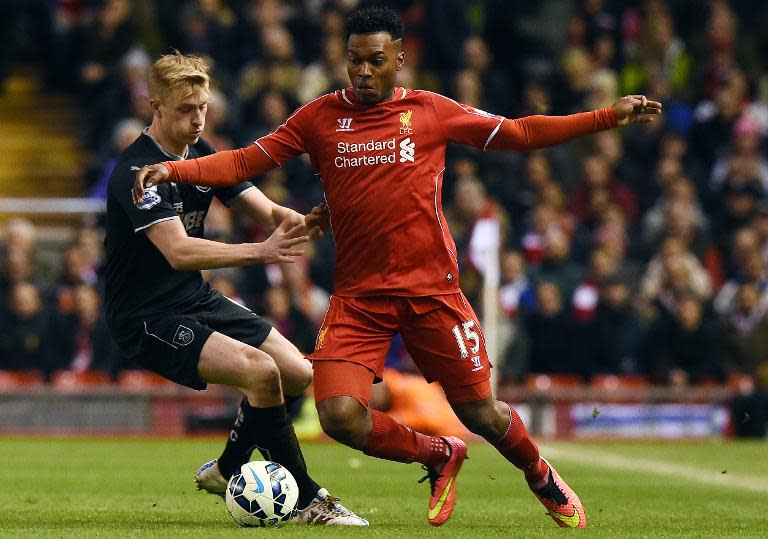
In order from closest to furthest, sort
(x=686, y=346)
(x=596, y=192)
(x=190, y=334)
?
(x=190, y=334)
(x=686, y=346)
(x=596, y=192)

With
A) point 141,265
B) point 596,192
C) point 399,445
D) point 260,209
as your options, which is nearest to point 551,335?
point 596,192

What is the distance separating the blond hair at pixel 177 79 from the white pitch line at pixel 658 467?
16.4 ft

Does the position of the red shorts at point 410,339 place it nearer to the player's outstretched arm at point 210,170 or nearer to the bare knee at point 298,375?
the bare knee at point 298,375

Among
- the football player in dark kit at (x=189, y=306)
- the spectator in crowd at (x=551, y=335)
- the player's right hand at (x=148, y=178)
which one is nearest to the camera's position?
the player's right hand at (x=148, y=178)

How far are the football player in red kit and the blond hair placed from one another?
1.42ft

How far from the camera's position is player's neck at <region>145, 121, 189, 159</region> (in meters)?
8.39

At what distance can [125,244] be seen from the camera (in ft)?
27.6

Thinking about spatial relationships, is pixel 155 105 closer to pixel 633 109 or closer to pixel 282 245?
pixel 282 245

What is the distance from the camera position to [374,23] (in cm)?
797

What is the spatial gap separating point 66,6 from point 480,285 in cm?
694

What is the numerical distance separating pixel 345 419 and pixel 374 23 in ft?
6.24

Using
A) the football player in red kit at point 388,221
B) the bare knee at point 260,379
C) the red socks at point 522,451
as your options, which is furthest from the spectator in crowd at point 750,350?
the bare knee at point 260,379

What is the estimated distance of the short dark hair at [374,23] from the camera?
7.96m

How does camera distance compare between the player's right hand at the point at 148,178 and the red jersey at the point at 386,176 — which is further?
the red jersey at the point at 386,176
